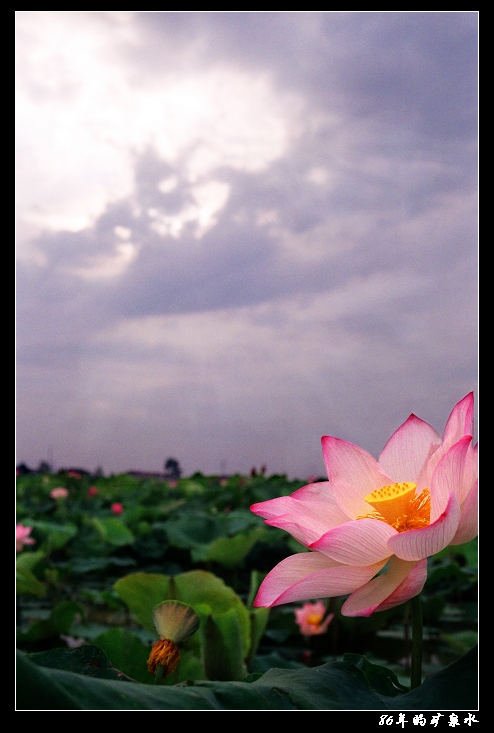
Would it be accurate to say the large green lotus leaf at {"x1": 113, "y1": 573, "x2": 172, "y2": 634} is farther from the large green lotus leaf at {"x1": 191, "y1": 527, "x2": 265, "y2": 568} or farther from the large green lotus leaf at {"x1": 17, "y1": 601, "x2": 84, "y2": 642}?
the large green lotus leaf at {"x1": 191, "y1": 527, "x2": 265, "y2": 568}

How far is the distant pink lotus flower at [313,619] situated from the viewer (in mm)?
1641

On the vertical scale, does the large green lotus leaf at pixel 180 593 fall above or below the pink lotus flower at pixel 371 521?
below

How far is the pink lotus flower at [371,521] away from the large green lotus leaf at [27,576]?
1.86 metres

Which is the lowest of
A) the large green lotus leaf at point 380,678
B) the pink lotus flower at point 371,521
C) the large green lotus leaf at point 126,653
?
the large green lotus leaf at point 126,653

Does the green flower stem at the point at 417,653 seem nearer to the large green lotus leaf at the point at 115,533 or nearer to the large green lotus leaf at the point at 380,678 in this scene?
the large green lotus leaf at the point at 380,678

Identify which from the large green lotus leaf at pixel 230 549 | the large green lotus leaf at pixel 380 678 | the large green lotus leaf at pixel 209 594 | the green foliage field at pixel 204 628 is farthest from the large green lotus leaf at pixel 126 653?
the large green lotus leaf at pixel 230 549

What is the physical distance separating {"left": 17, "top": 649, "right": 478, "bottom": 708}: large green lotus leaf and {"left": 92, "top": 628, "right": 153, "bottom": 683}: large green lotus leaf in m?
0.41

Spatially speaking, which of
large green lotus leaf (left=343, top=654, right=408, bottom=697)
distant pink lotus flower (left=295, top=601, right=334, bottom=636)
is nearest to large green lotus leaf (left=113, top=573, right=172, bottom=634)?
large green lotus leaf (left=343, top=654, right=408, bottom=697)

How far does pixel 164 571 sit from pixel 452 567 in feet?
4.37

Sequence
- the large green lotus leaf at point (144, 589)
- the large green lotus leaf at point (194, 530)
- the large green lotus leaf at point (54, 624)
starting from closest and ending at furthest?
the large green lotus leaf at point (144, 589) → the large green lotus leaf at point (54, 624) → the large green lotus leaf at point (194, 530)

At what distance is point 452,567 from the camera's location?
1.82 m

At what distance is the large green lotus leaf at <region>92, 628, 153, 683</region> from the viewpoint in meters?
0.77
